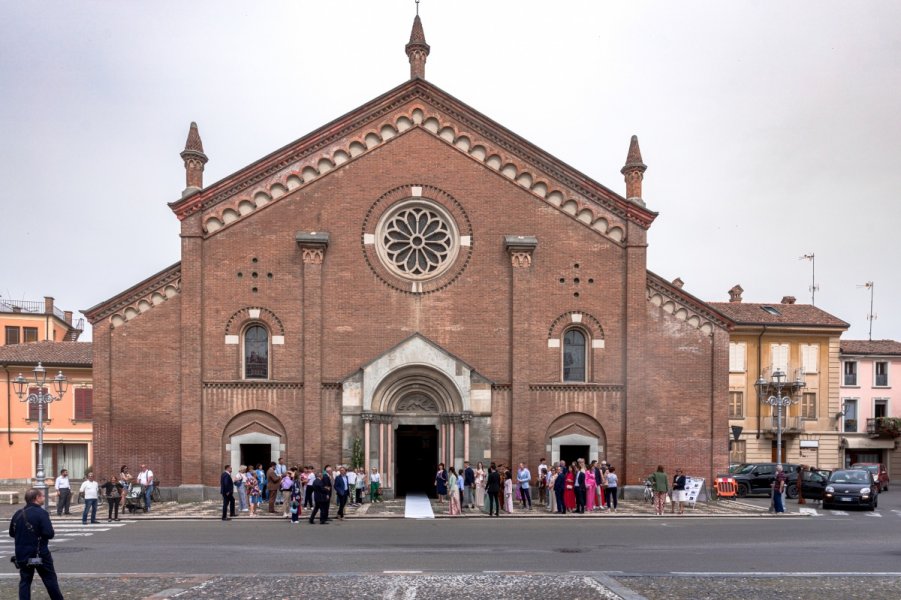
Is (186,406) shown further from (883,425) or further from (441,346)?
(883,425)

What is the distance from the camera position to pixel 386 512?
23.0 metres

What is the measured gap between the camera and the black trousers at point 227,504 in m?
21.6

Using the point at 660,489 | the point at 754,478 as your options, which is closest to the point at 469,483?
the point at 660,489

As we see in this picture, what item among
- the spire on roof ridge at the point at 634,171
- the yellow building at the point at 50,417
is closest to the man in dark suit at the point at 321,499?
the spire on roof ridge at the point at 634,171

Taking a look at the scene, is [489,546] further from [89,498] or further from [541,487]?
[89,498]

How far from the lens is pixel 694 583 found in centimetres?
1215

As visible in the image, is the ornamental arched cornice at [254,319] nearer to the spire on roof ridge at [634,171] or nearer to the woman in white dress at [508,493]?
the woman in white dress at [508,493]

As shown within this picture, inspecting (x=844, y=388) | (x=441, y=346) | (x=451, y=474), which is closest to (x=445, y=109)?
(x=441, y=346)

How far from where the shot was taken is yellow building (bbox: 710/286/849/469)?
4516cm

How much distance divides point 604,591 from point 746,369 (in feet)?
124

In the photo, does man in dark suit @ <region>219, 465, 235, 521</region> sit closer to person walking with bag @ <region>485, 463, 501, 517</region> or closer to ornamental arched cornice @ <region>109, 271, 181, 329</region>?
person walking with bag @ <region>485, 463, 501, 517</region>

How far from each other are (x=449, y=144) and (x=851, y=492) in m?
18.8

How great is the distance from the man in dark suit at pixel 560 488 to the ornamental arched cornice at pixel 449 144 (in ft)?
30.3

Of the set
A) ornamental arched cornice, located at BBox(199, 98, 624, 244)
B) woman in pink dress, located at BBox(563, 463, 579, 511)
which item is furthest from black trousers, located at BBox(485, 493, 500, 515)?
ornamental arched cornice, located at BBox(199, 98, 624, 244)
